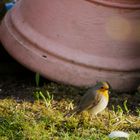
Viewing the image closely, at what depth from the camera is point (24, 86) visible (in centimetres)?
439

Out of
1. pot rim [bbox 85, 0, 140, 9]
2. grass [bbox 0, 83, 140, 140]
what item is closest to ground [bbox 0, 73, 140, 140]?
grass [bbox 0, 83, 140, 140]

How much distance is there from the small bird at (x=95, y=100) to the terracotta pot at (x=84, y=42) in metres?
0.41

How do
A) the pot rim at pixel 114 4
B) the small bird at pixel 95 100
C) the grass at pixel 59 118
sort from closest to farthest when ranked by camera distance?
the grass at pixel 59 118 < the small bird at pixel 95 100 < the pot rim at pixel 114 4

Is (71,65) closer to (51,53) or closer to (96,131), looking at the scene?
(51,53)

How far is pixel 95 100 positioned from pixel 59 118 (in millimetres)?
241

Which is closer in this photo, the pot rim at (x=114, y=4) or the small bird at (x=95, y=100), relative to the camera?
the small bird at (x=95, y=100)

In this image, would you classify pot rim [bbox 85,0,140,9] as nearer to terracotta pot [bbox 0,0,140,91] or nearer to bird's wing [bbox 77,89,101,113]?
terracotta pot [bbox 0,0,140,91]

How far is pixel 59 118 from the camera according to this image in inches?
149

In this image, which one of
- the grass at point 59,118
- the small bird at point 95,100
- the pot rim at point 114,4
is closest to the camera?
the grass at point 59,118

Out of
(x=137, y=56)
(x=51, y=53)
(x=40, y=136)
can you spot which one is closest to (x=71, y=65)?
(x=51, y=53)

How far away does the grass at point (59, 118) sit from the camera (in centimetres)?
359

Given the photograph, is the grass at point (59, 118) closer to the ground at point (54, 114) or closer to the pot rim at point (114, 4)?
the ground at point (54, 114)

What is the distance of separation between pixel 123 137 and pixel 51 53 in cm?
96

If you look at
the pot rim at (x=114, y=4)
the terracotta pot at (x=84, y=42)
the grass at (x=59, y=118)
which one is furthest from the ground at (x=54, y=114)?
the pot rim at (x=114, y=4)
